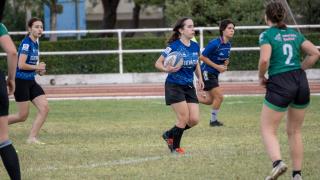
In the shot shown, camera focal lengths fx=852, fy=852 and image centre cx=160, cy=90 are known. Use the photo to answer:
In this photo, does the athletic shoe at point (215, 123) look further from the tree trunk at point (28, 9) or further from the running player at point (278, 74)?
the tree trunk at point (28, 9)

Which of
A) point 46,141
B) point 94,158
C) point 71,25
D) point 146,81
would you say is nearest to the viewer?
point 94,158

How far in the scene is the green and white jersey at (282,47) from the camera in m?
8.97

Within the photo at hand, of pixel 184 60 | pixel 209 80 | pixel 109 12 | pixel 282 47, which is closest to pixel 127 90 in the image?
pixel 209 80

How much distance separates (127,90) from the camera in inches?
1018

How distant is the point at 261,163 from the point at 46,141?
460 centimetres

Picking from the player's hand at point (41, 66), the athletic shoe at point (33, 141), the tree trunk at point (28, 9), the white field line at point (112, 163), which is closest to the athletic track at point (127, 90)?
the athletic shoe at point (33, 141)

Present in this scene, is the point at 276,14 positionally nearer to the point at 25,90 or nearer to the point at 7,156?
the point at 7,156

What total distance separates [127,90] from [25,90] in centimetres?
1253

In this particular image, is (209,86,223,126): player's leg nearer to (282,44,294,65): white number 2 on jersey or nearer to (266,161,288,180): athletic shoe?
(282,44,294,65): white number 2 on jersey

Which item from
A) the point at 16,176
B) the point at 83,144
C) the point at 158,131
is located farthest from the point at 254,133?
the point at 16,176

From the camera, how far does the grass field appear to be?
1021 cm

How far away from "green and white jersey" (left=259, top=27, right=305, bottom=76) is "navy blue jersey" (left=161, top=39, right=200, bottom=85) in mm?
3111

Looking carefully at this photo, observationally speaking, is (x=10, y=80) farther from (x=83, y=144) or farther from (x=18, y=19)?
(x=18, y=19)

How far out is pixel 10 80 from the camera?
854cm
